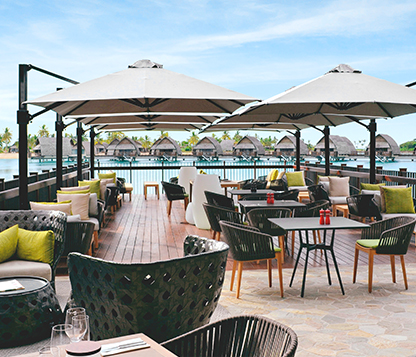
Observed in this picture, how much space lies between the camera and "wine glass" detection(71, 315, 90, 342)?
1707 mm

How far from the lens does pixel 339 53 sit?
3831cm

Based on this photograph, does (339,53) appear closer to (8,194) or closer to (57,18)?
(57,18)

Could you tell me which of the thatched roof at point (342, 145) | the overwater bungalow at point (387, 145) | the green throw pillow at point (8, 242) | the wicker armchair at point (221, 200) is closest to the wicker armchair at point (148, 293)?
the green throw pillow at point (8, 242)

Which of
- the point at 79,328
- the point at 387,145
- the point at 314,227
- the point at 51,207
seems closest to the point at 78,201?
the point at 51,207

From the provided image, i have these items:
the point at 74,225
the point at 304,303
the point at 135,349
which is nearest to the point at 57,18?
the point at 74,225

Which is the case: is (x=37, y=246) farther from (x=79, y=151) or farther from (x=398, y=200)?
(x=79, y=151)

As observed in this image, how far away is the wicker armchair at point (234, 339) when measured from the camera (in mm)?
1932

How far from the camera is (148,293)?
101 inches

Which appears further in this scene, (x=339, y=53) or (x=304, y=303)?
(x=339, y=53)

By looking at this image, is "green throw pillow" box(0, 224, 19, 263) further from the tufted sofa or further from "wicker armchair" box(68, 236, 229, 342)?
"wicker armchair" box(68, 236, 229, 342)

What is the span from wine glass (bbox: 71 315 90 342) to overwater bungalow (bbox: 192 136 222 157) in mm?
34917

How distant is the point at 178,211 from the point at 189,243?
7716 mm

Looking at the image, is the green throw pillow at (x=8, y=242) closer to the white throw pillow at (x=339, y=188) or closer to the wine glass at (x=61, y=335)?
the wine glass at (x=61, y=335)

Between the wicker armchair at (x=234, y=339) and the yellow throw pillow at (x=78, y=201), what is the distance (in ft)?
16.8
